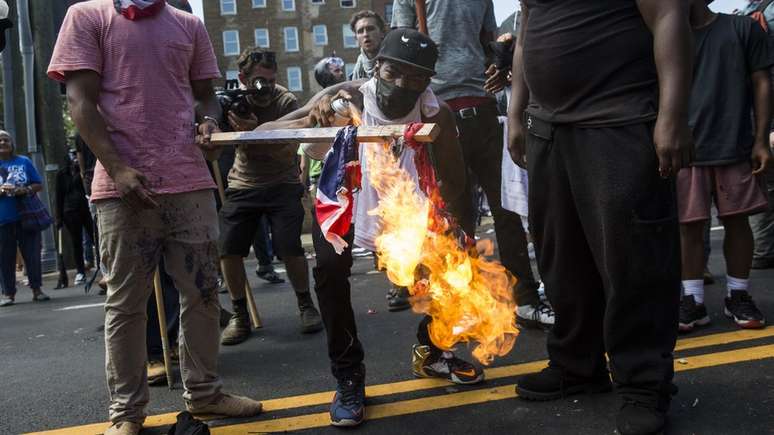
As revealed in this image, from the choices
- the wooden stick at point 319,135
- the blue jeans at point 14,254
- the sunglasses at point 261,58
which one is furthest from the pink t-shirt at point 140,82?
the blue jeans at point 14,254

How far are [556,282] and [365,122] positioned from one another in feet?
3.94

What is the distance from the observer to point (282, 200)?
16.8 ft

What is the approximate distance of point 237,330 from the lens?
501cm

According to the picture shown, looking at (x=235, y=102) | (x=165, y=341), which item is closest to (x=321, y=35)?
(x=235, y=102)

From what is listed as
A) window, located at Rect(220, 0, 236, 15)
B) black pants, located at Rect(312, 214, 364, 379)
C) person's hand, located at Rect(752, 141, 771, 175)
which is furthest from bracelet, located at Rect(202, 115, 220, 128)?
window, located at Rect(220, 0, 236, 15)

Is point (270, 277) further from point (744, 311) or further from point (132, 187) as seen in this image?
point (744, 311)

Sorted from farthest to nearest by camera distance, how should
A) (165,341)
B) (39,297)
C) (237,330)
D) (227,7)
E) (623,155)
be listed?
(227,7) → (39,297) → (237,330) → (165,341) → (623,155)

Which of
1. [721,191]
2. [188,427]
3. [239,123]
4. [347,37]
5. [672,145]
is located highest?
[347,37]

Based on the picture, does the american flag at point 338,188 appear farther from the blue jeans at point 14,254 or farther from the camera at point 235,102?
the blue jeans at point 14,254

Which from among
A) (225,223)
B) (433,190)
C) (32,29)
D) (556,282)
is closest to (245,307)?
(225,223)

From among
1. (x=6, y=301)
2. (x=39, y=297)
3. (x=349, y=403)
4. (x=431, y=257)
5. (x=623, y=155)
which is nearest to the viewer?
(x=623, y=155)

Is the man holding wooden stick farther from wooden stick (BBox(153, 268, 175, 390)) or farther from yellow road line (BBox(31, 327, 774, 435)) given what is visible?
wooden stick (BBox(153, 268, 175, 390))

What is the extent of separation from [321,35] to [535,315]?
138ft

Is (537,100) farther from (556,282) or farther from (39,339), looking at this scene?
(39,339)
